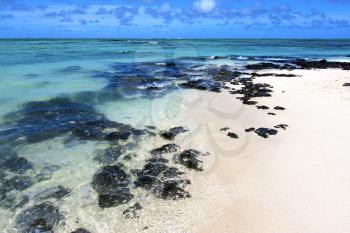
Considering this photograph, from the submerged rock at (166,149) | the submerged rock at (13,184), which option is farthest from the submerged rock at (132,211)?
the submerged rock at (166,149)

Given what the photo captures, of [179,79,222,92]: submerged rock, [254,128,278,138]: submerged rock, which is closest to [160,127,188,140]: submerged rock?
[254,128,278,138]: submerged rock

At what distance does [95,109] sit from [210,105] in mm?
5049

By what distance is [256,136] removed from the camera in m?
11.2

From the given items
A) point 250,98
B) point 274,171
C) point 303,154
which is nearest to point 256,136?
point 303,154

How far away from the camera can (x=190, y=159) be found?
9422mm

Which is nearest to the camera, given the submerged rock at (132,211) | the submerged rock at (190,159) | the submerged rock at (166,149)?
the submerged rock at (132,211)

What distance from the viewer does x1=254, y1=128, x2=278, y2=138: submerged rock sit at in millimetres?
11267

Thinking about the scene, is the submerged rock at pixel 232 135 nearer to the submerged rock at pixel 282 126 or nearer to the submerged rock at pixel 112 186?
the submerged rock at pixel 282 126

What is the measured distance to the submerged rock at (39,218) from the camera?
6577 millimetres

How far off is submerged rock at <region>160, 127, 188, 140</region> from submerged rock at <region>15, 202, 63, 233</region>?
476 centimetres

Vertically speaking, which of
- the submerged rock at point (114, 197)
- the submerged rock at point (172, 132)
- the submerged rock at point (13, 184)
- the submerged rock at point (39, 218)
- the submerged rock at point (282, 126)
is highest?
the submerged rock at point (282, 126)

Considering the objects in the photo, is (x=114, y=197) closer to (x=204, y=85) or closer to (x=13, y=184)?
(x=13, y=184)

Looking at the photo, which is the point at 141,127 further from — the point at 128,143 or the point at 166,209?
the point at 166,209

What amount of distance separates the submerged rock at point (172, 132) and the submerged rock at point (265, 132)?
243 cm
